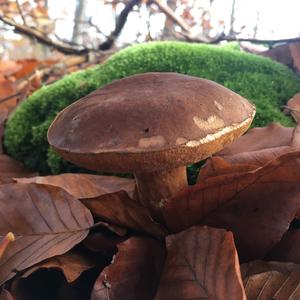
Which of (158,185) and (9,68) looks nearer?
(158,185)

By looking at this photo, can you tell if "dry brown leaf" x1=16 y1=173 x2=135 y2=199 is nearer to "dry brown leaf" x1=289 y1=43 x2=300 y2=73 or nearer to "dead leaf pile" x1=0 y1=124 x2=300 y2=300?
"dead leaf pile" x1=0 y1=124 x2=300 y2=300

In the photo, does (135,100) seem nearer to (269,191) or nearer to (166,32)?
(269,191)

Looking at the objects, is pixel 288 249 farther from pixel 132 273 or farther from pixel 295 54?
pixel 295 54

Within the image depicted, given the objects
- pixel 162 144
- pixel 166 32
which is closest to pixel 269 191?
pixel 162 144

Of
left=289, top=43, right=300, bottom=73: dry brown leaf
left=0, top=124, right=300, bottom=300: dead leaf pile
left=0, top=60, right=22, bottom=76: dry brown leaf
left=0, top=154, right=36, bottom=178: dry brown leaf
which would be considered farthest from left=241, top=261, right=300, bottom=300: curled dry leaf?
left=0, top=60, right=22, bottom=76: dry brown leaf

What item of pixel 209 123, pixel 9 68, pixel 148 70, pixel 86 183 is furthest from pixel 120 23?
pixel 209 123

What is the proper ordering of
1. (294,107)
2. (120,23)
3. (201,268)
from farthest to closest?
1. (120,23)
2. (294,107)
3. (201,268)
